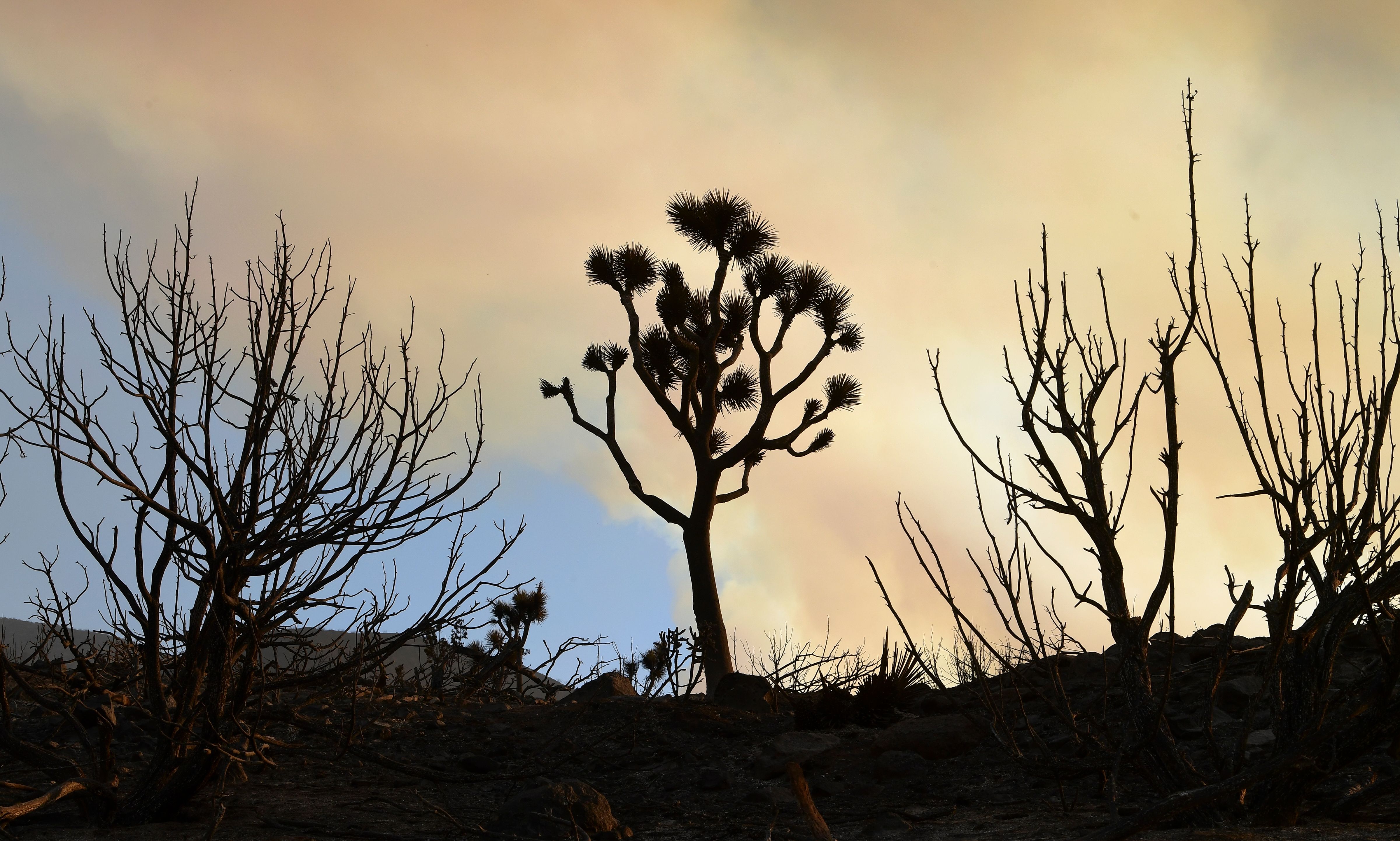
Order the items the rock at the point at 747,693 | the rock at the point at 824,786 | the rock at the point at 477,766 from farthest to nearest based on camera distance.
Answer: the rock at the point at 747,693
the rock at the point at 477,766
the rock at the point at 824,786

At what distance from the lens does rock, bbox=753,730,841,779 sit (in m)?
5.78

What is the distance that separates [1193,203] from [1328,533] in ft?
4.35

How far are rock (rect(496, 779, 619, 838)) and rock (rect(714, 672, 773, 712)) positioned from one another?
357cm

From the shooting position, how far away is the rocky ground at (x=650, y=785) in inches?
171

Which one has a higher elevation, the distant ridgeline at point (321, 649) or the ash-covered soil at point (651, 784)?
the distant ridgeline at point (321, 649)

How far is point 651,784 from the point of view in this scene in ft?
19.2

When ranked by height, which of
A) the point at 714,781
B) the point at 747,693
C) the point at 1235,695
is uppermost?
the point at 747,693

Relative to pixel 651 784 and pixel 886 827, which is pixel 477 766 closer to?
pixel 651 784

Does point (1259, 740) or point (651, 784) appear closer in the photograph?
point (1259, 740)

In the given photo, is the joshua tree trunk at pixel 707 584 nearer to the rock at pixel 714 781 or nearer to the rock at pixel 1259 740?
the rock at pixel 714 781

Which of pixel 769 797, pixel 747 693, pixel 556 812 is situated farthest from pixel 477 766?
pixel 747 693

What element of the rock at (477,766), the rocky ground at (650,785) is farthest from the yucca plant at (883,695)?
the rock at (477,766)

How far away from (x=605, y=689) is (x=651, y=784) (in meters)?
3.22

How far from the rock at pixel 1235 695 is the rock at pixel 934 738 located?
4.67 ft
